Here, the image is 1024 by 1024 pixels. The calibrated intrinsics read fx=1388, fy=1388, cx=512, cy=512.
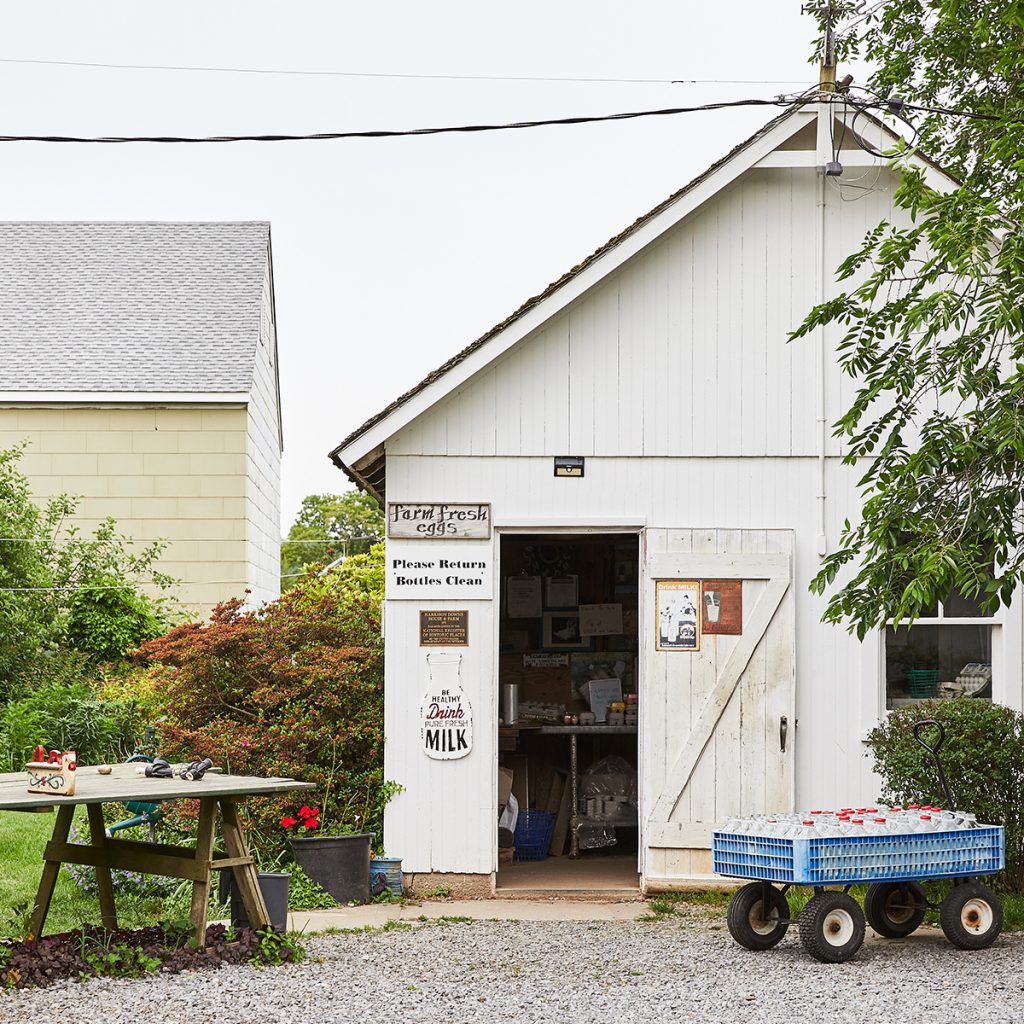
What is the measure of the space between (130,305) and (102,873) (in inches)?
575

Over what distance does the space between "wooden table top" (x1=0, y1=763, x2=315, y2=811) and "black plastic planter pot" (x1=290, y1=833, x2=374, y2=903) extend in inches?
67.7

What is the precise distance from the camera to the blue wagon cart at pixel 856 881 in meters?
7.09

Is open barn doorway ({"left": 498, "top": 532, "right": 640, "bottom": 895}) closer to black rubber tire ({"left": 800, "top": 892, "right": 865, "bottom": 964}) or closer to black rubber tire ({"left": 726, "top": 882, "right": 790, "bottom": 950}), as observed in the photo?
black rubber tire ({"left": 726, "top": 882, "right": 790, "bottom": 950})

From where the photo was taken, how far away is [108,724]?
45.4 ft

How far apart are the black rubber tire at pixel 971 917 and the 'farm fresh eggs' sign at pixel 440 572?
3.70 metres

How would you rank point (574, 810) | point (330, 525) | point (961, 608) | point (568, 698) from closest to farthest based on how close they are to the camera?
point (961, 608) < point (574, 810) < point (568, 698) < point (330, 525)

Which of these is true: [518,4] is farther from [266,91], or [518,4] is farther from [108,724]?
[108,724]

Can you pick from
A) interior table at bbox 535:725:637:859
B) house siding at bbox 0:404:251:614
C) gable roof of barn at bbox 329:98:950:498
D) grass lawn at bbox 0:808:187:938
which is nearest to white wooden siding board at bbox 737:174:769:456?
gable roof of barn at bbox 329:98:950:498

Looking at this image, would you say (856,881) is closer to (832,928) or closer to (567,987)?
(832,928)

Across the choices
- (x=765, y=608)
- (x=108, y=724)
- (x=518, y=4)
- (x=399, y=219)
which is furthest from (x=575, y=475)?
(x=399, y=219)

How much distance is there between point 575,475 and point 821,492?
1.74 meters

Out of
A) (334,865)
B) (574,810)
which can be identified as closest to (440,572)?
(334,865)

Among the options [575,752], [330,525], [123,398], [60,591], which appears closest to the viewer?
[575,752]

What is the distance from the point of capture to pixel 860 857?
23.5 feet
